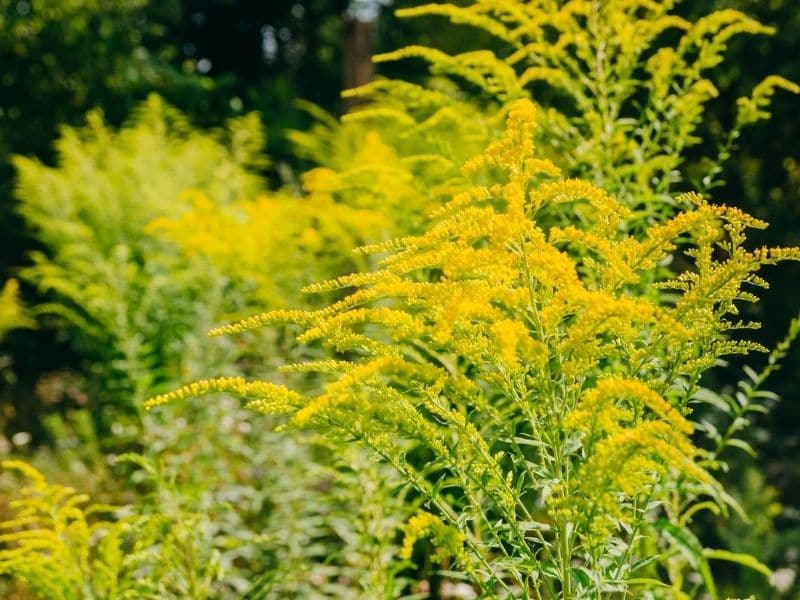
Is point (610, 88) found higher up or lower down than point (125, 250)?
higher up

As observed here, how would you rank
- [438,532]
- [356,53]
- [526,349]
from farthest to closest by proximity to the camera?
1. [356,53]
2. [438,532]
3. [526,349]

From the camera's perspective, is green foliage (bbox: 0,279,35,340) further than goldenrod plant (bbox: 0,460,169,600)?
Yes

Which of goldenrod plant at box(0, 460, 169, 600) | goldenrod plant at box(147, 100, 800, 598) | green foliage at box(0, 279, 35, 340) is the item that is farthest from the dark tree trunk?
goldenrod plant at box(147, 100, 800, 598)

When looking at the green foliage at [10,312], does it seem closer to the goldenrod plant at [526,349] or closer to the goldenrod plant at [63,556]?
the goldenrod plant at [63,556]

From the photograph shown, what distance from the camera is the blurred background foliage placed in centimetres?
299

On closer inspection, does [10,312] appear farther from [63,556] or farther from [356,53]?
[356,53]

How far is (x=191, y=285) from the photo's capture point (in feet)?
15.5

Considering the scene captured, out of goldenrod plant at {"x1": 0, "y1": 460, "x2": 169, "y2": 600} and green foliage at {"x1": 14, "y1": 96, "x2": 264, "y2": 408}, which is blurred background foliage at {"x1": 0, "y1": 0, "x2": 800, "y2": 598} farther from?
goldenrod plant at {"x1": 0, "y1": 460, "x2": 169, "y2": 600}

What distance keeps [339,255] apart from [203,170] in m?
3.25

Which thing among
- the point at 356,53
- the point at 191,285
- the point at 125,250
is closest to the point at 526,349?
the point at 191,285

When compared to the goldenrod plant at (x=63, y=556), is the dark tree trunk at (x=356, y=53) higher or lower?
lower

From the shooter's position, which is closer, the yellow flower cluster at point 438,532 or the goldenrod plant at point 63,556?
the yellow flower cluster at point 438,532

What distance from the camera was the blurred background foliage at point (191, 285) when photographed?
9.81 ft

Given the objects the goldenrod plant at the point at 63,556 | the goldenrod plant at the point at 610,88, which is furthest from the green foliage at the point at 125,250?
the goldenrod plant at the point at 610,88
